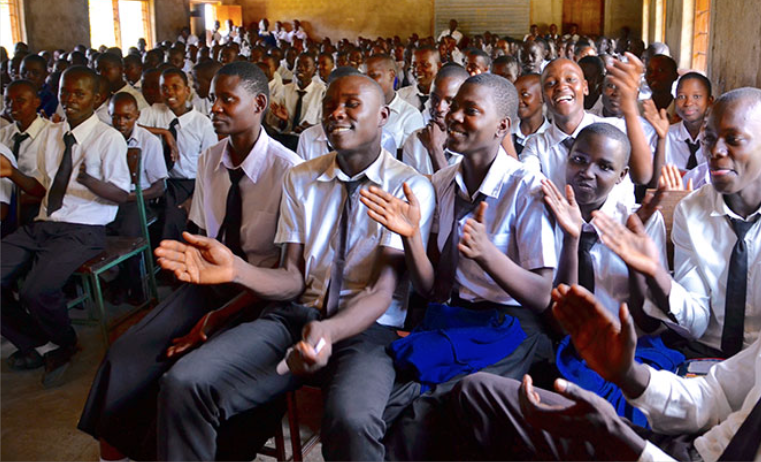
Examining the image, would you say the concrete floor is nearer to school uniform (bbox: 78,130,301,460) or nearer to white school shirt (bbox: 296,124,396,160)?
school uniform (bbox: 78,130,301,460)

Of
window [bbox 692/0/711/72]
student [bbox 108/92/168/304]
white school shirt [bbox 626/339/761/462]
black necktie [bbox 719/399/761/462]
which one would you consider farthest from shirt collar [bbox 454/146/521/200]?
window [bbox 692/0/711/72]

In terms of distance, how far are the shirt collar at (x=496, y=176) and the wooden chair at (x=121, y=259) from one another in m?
1.78

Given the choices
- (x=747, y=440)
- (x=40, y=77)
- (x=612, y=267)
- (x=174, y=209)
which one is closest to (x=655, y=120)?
(x=612, y=267)

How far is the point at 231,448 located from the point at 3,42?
12.0m

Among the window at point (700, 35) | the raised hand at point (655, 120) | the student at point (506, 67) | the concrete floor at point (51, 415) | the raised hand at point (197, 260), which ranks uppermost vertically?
the window at point (700, 35)

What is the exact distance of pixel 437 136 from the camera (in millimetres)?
3258

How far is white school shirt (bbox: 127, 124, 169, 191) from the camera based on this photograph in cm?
390

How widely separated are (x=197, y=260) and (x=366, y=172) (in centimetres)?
60

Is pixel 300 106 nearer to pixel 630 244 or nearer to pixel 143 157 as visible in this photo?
pixel 143 157

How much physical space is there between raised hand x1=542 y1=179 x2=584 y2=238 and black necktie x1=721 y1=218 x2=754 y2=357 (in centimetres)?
43

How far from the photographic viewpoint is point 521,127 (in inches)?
148

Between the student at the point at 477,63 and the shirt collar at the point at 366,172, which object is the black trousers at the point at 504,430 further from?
the student at the point at 477,63

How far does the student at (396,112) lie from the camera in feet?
14.2

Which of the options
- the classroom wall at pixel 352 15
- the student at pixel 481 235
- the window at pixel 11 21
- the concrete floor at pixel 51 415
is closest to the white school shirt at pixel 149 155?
the concrete floor at pixel 51 415
